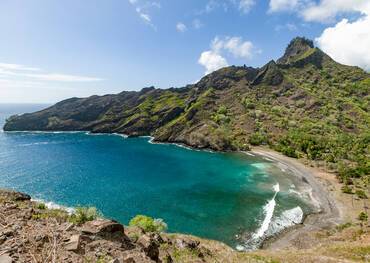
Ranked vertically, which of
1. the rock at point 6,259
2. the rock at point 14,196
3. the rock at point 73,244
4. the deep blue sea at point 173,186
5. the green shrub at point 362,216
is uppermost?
the rock at point 6,259

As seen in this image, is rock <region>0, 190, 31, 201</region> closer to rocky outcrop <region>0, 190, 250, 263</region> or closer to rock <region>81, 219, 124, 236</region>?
rocky outcrop <region>0, 190, 250, 263</region>

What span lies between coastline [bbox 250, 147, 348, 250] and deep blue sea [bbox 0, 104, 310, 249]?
2.96 m

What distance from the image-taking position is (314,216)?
221 ft

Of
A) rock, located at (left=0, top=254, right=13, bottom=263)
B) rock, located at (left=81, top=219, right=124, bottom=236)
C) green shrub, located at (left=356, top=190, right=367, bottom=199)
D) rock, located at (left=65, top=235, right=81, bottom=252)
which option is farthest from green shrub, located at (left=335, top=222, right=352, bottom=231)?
rock, located at (left=0, top=254, right=13, bottom=263)

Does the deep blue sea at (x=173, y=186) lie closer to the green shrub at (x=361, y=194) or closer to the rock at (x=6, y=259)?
the green shrub at (x=361, y=194)

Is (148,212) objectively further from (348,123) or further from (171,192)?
(348,123)

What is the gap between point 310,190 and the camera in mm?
86562

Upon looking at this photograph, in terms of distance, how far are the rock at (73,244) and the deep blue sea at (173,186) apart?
46.2 meters

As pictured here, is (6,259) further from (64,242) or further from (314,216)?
(314,216)

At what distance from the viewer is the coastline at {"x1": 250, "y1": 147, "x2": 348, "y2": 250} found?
56094 millimetres

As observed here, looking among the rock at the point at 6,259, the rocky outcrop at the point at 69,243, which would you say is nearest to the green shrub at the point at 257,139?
the rocky outcrop at the point at 69,243

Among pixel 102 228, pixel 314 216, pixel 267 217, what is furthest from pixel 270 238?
pixel 102 228

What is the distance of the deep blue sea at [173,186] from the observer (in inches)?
2596

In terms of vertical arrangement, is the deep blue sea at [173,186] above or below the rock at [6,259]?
below
